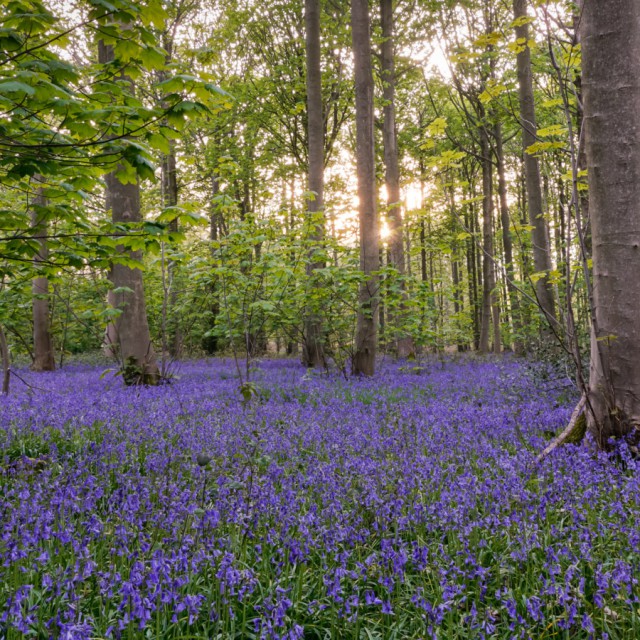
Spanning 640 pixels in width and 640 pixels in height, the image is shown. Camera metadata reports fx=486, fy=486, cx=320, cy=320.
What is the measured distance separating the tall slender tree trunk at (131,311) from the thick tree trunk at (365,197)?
445 cm

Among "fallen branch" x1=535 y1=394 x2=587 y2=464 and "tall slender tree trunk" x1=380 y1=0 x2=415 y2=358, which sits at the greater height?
"tall slender tree trunk" x1=380 y1=0 x2=415 y2=358

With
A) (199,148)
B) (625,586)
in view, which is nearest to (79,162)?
(625,586)

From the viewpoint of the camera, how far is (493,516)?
2.83 meters

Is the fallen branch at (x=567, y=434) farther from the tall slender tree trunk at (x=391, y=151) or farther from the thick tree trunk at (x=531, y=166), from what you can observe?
the tall slender tree trunk at (x=391, y=151)

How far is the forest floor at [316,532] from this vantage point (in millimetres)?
2090

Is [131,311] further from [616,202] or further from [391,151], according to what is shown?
[391,151]

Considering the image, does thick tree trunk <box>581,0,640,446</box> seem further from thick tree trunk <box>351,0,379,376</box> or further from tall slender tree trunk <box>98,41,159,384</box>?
tall slender tree trunk <box>98,41,159,384</box>

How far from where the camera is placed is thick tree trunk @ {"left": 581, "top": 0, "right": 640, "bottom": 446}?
4.11 meters

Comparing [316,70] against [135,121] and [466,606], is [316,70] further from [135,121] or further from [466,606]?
[466,606]

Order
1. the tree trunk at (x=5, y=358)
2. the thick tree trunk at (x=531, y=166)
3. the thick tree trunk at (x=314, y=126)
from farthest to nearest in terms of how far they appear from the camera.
Result: the thick tree trunk at (x=314, y=126) < the thick tree trunk at (x=531, y=166) < the tree trunk at (x=5, y=358)

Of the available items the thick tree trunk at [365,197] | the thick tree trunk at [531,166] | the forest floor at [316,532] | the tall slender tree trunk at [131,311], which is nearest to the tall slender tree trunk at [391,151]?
the thick tree trunk at [365,197]

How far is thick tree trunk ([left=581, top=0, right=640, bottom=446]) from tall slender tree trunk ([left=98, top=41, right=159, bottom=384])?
8.16 m

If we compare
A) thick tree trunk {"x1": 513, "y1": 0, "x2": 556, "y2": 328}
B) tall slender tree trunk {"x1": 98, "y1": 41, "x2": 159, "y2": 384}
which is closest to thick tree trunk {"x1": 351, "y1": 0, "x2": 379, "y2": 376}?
thick tree trunk {"x1": 513, "y1": 0, "x2": 556, "y2": 328}

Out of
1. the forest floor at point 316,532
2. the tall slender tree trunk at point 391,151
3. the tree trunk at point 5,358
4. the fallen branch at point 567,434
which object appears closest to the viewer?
the forest floor at point 316,532
